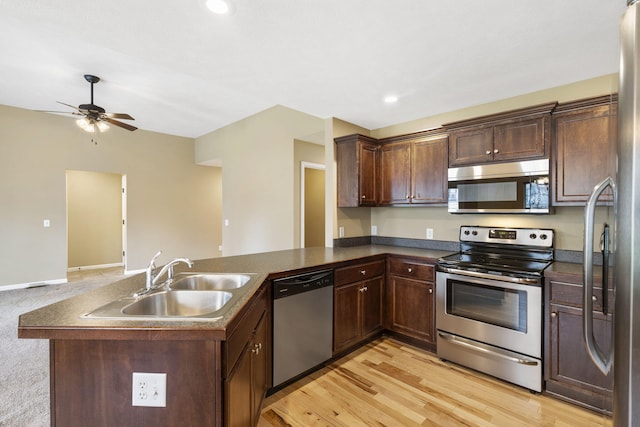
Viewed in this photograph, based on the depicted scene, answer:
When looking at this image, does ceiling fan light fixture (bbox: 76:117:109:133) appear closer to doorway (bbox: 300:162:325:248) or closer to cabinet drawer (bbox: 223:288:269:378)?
doorway (bbox: 300:162:325:248)

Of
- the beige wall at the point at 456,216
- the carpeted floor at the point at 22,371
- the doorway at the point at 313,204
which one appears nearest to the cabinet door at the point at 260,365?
the carpeted floor at the point at 22,371

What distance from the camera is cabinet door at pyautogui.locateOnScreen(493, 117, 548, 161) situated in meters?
2.46

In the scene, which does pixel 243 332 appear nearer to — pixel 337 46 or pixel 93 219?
pixel 337 46

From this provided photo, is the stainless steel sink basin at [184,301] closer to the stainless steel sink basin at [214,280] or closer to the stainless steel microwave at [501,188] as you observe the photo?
the stainless steel sink basin at [214,280]

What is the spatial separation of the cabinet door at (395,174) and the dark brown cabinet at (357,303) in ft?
2.74

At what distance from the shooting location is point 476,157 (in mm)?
2812

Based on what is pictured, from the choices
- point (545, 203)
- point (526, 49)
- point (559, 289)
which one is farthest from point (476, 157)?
point (559, 289)

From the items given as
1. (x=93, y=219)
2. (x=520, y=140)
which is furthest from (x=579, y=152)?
(x=93, y=219)

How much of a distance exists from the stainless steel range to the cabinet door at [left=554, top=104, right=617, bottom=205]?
0.42 metres

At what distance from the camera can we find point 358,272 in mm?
2818

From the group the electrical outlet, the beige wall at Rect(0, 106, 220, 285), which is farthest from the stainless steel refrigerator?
the beige wall at Rect(0, 106, 220, 285)

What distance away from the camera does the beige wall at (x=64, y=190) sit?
15.6 feet

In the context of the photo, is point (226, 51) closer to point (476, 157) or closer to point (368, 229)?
point (476, 157)

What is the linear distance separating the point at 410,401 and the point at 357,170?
2.24 meters
